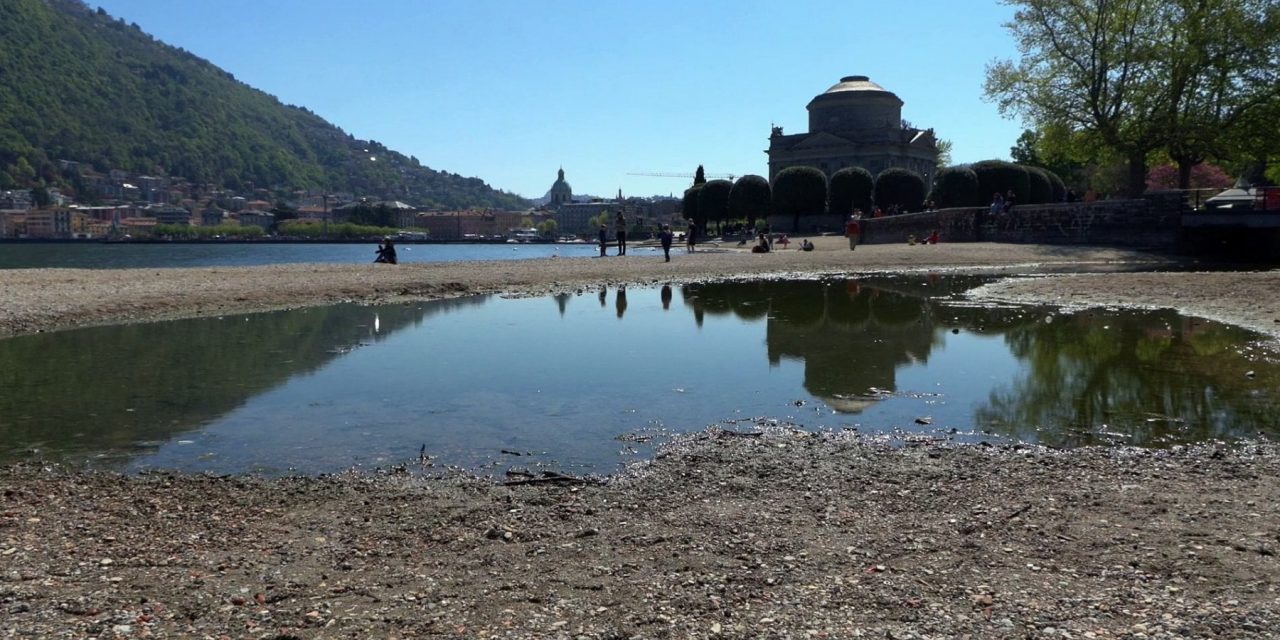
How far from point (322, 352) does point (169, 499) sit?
836cm

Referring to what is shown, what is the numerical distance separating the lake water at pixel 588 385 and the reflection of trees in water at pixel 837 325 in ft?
0.28

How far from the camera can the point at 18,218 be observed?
6811 inches

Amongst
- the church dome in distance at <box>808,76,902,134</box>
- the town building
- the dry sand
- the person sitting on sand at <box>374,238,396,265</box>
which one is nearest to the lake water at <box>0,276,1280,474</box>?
the dry sand

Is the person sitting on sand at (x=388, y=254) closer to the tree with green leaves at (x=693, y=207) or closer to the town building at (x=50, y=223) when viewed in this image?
the tree with green leaves at (x=693, y=207)

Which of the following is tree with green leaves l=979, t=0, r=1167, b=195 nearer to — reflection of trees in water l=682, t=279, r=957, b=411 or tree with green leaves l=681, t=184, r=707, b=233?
reflection of trees in water l=682, t=279, r=957, b=411

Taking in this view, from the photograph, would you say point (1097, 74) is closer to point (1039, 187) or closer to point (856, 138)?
point (1039, 187)

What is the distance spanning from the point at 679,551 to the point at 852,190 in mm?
69579

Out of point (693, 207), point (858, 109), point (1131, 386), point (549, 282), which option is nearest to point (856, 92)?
point (858, 109)

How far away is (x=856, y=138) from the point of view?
9869cm

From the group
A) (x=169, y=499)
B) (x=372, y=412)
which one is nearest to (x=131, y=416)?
(x=372, y=412)

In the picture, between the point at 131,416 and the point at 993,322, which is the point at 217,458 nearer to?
the point at 131,416

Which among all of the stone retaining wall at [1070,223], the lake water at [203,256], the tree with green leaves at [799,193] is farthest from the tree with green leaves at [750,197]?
the stone retaining wall at [1070,223]

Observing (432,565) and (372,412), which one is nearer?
(432,565)

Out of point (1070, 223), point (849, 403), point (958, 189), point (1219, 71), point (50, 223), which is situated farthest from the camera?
point (50, 223)
